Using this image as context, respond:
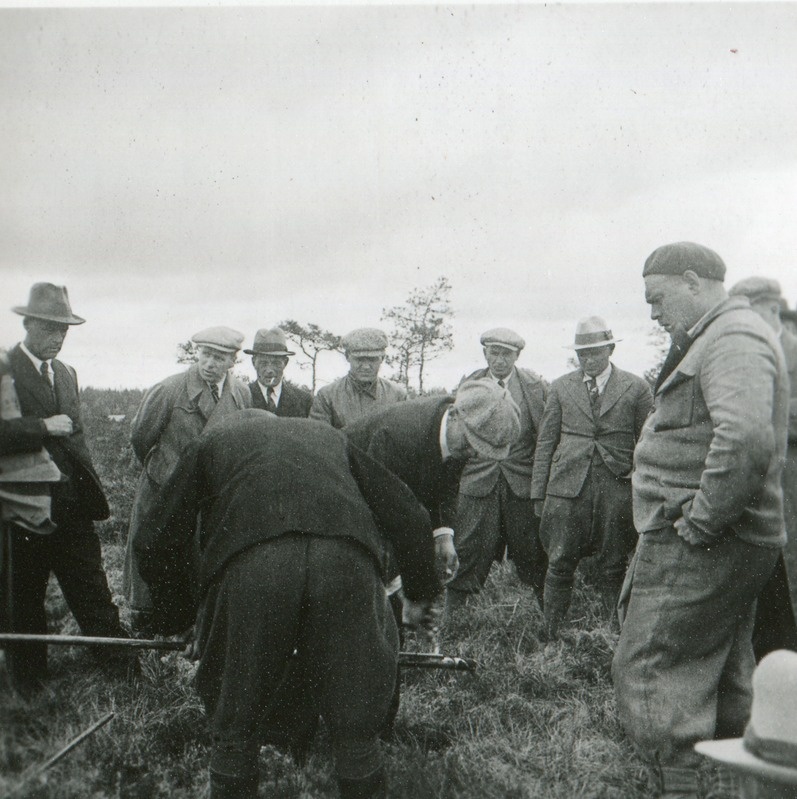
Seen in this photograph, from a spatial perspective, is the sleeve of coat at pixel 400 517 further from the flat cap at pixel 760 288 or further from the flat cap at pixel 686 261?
the flat cap at pixel 760 288

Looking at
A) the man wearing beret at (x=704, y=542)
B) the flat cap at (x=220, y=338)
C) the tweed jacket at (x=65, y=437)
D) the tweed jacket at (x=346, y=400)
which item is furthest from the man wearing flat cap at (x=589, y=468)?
the tweed jacket at (x=65, y=437)

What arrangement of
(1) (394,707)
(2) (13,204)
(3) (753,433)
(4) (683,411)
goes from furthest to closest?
(1) (394,707) → (2) (13,204) → (4) (683,411) → (3) (753,433)

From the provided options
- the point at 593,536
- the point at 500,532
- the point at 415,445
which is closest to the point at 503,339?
the point at 500,532

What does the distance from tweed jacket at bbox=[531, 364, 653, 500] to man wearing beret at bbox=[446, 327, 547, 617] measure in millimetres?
206

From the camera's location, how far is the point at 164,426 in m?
5.12

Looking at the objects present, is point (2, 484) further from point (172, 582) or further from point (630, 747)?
point (630, 747)

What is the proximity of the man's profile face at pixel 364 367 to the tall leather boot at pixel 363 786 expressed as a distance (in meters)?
3.09

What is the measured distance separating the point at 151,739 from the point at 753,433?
2662 millimetres

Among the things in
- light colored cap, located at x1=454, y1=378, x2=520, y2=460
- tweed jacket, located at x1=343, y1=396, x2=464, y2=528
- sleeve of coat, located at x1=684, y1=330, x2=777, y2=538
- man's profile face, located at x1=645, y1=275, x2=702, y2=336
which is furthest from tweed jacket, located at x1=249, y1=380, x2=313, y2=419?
sleeve of coat, located at x1=684, y1=330, x2=777, y2=538

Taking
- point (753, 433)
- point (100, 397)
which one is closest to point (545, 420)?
point (753, 433)

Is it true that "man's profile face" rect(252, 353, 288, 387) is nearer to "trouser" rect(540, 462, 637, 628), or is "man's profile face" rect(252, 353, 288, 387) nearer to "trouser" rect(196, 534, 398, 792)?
"trouser" rect(540, 462, 637, 628)

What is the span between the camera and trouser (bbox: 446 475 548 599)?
5.70 meters

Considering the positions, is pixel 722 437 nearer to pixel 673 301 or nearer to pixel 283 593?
pixel 673 301

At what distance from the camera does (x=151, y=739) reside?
11.6 ft
